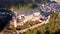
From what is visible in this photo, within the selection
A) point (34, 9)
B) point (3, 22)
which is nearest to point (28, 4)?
point (34, 9)

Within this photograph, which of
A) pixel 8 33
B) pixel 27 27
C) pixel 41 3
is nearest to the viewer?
pixel 8 33

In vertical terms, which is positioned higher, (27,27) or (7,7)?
(7,7)

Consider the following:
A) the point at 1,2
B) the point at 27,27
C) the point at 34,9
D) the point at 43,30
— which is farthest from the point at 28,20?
the point at 1,2

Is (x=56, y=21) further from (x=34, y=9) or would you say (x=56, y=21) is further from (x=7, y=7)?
(x=7, y=7)

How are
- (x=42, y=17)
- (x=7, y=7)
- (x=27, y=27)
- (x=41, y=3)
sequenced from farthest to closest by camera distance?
(x=41, y=3)
(x=7, y=7)
(x=42, y=17)
(x=27, y=27)

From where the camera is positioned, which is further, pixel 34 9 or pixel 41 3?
pixel 41 3

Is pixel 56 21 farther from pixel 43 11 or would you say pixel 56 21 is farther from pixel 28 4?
pixel 28 4

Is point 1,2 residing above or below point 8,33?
above

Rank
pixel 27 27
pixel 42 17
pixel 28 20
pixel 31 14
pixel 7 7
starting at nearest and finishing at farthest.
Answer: pixel 27 27, pixel 28 20, pixel 42 17, pixel 31 14, pixel 7 7

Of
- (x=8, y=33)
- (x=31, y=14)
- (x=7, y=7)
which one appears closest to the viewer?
(x=8, y=33)
